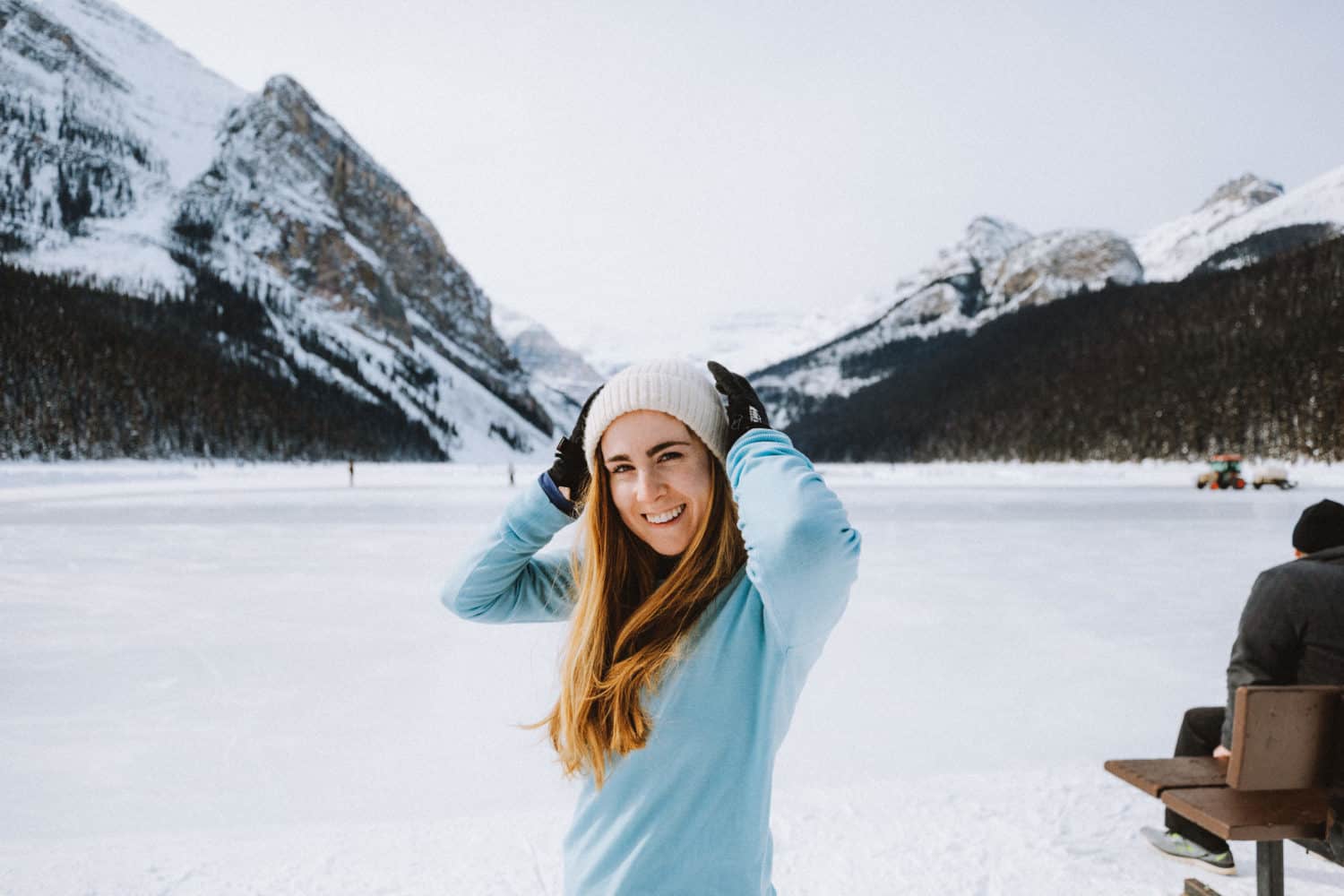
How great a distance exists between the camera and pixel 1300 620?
2514 mm

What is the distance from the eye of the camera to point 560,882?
8.96ft

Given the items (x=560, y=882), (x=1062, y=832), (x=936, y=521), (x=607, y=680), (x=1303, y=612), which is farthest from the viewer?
(x=936, y=521)

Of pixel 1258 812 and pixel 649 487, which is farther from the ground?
pixel 649 487

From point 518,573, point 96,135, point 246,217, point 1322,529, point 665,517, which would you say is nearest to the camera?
point 665,517

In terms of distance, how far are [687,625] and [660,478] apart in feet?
0.79

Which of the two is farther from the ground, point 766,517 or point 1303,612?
point 766,517

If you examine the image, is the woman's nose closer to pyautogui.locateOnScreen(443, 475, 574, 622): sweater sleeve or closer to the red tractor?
pyautogui.locateOnScreen(443, 475, 574, 622): sweater sleeve

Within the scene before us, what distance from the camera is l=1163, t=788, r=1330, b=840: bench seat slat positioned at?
7.29 feet

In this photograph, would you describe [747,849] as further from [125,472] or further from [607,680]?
[125,472]

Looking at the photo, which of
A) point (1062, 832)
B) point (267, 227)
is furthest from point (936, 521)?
point (267, 227)

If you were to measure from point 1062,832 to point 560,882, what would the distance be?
1834mm

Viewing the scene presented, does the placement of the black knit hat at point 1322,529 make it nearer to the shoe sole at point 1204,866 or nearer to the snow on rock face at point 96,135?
the shoe sole at point 1204,866

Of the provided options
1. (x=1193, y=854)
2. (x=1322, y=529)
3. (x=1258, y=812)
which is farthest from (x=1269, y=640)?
(x=1193, y=854)

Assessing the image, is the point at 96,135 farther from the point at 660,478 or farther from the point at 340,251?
the point at 660,478
